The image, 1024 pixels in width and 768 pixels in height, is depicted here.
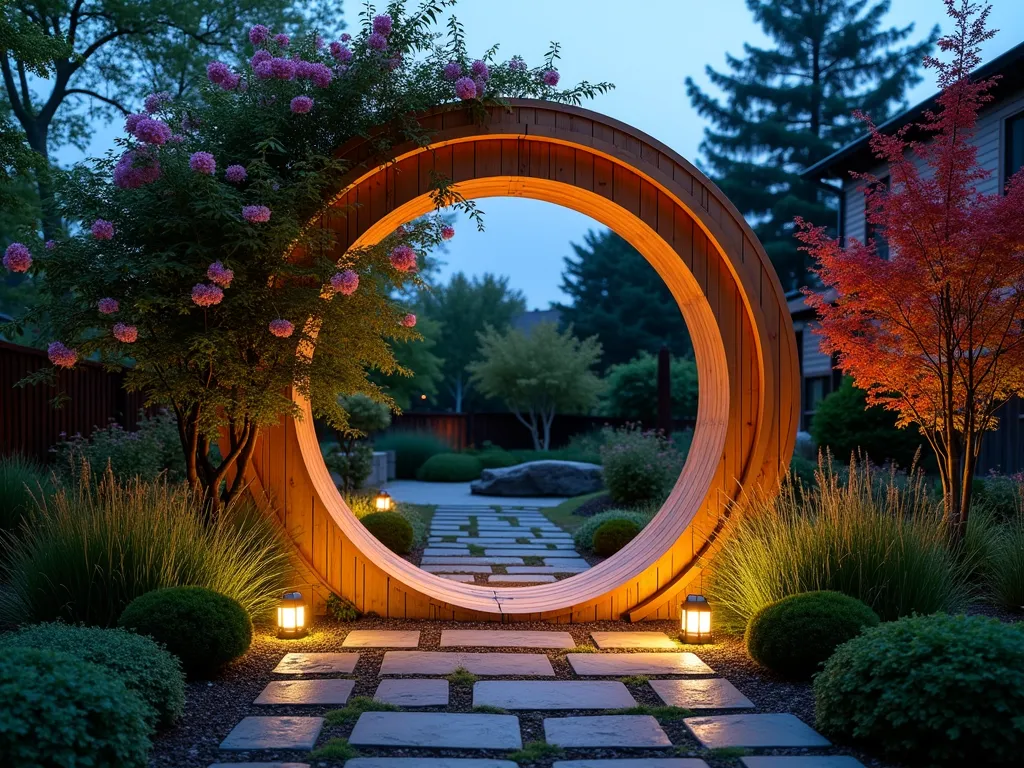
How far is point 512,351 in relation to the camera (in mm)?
24562

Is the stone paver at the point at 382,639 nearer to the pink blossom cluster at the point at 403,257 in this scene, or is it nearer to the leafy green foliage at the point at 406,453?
the pink blossom cluster at the point at 403,257

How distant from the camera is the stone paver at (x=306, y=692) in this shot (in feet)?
12.5

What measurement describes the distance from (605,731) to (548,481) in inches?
480

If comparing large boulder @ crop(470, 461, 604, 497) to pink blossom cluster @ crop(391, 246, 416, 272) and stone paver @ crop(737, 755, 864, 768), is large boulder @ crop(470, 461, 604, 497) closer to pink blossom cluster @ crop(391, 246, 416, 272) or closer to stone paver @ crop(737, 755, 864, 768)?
pink blossom cluster @ crop(391, 246, 416, 272)

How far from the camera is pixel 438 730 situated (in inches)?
136

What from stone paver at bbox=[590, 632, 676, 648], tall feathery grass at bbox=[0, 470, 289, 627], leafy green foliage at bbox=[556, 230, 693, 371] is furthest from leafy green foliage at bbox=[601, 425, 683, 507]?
leafy green foliage at bbox=[556, 230, 693, 371]

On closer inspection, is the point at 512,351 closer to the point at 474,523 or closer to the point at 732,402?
the point at 474,523

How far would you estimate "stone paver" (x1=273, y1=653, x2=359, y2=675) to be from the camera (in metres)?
4.30

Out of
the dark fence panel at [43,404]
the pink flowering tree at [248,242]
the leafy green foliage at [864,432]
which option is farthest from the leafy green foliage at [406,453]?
the pink flowering tree at [248,242]

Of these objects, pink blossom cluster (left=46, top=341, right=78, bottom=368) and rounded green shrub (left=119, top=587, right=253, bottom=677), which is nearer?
rounded green shrub (left=119, top=587, right=253, bottom=677)

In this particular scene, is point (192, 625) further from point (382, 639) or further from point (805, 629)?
point (805, 629)

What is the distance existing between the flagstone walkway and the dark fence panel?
3.81 metres

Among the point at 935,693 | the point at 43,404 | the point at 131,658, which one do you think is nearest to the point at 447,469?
the point at 43,404

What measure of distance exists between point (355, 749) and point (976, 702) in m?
2.14
